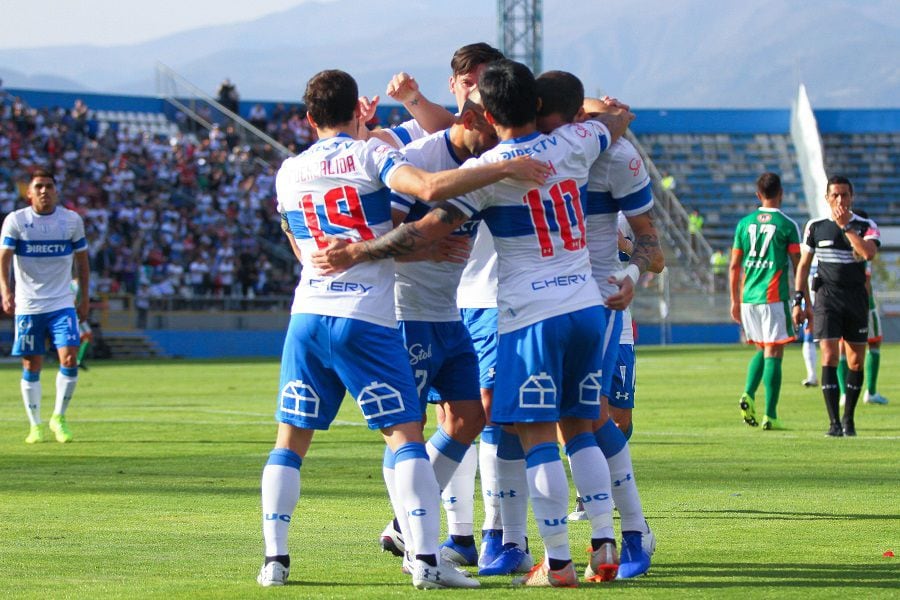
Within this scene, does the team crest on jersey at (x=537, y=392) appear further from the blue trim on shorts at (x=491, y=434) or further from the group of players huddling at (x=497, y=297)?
the blue trim on shorts at (x=491, y=434)

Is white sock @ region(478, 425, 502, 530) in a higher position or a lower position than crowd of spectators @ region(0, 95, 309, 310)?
lower

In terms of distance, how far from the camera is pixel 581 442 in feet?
20.4

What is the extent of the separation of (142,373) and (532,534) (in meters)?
21.3

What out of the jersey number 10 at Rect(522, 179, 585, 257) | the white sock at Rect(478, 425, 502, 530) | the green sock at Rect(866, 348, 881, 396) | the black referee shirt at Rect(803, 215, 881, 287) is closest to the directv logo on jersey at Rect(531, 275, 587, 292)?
the jersey number 10 at Rect(522, 179, 585, 257)

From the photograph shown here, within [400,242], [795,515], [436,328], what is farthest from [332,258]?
[795,515]

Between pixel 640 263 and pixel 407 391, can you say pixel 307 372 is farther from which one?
pixel 640 263

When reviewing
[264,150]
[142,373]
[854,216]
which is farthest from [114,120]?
[854,216]

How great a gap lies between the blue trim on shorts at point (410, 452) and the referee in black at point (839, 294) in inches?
307

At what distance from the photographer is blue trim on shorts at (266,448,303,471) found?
6.14 metres

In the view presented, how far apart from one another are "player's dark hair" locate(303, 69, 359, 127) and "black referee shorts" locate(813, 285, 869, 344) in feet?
27.1

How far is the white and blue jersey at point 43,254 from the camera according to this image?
1369 centimetres

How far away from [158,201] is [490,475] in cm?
3510

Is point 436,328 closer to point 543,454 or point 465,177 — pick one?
point 543,454

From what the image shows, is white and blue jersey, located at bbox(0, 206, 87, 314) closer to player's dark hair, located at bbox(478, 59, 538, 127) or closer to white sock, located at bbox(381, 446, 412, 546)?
white sock, located at bbox(381, 446, 412, 546)
